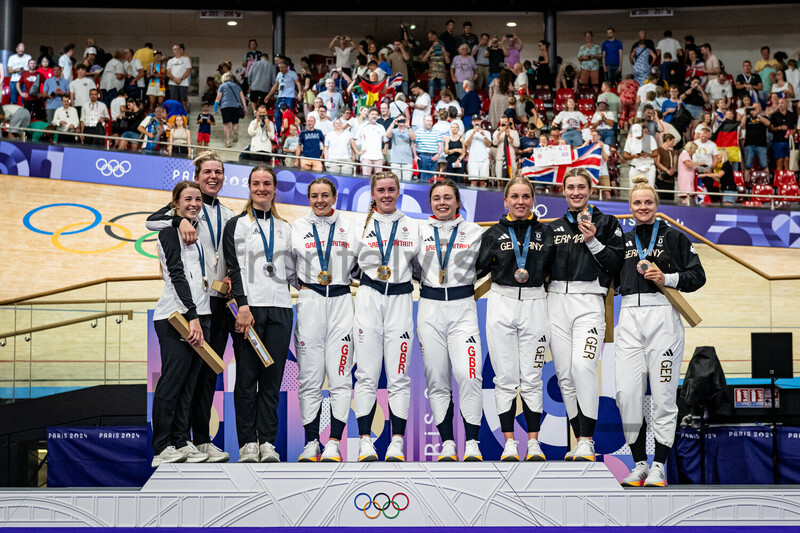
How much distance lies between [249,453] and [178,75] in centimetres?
1499

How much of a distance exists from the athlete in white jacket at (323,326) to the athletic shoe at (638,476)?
2.10m

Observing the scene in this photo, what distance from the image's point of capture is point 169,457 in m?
6.26

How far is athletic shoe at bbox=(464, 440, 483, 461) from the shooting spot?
630 centimetres

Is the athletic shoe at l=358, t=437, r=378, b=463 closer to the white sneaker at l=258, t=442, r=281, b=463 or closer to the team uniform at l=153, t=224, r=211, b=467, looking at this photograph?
the white sneaker at l=258, t=442, r=281, b=463

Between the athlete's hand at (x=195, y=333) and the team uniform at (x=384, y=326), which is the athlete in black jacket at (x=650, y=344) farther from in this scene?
the athlete's hand at (x=195, y=333)

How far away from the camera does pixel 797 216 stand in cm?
1605

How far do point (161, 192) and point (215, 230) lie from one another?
10146 millimetres

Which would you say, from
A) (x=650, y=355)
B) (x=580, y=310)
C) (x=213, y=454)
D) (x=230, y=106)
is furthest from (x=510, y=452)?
(x=230, y=106)

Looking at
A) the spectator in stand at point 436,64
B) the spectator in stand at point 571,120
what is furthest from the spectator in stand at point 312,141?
the spectator in stand at point 436,64

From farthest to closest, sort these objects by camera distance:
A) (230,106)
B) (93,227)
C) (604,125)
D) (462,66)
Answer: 1. (462,66)
2. (230,106)
3. (604,125)
4. (93,227)

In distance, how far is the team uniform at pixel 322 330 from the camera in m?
6.48

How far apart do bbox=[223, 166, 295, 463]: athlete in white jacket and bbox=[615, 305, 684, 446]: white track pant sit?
2.53m

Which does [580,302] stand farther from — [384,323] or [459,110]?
[459,110]

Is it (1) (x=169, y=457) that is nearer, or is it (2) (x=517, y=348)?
(1) (x=169, y=457)
